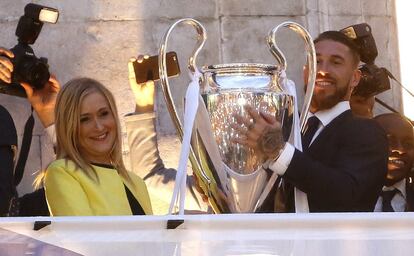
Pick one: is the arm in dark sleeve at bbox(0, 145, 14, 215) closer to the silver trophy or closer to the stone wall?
the silver trophy

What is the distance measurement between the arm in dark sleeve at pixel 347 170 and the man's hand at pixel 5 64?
1.30 m

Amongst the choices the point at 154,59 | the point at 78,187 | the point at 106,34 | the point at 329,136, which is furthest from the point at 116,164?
the point at 106,34

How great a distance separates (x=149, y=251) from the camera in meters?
2.03

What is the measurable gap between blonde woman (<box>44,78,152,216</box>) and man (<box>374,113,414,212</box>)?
3.47ft

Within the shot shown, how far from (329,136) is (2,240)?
1239mm

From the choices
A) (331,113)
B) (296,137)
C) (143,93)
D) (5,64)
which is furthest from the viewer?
(143,93)

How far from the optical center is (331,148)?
305 centimetres

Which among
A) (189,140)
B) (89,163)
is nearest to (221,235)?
(189,140)

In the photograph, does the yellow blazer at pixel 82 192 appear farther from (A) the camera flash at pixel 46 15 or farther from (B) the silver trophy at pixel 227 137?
(A) the camera flash at pixel 46 15

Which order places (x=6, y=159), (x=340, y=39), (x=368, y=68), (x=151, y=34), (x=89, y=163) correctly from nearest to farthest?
1. (x=89, y=163)
2. (x=6, y=159)
3. (x=340, y=39)
4. (x=368, y=68)
5. (x=151, y=34)

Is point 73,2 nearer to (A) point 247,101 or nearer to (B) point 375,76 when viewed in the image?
(B) point 375,76

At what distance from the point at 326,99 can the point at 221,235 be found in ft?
4.13

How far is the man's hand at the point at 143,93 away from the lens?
401 centimetres

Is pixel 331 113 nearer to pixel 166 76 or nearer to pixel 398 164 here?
pixel 166 76
